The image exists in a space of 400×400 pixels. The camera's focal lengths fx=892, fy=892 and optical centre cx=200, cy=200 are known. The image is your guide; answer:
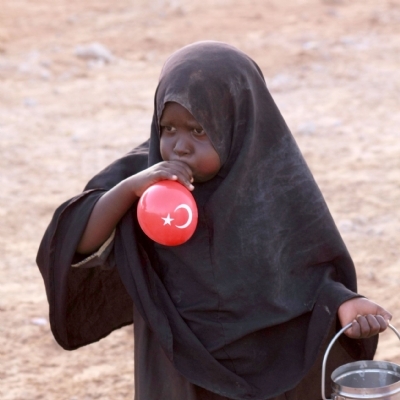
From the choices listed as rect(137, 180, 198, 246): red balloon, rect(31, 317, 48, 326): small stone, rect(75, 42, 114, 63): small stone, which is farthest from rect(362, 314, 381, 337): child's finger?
rect(75, 42, 114, 63): small stone

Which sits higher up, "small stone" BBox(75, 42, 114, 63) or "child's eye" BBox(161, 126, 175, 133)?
"child's eye" BBox(161, 126, 175, 133)

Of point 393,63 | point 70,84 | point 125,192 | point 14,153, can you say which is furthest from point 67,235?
point 393,63

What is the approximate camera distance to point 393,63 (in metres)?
9.60

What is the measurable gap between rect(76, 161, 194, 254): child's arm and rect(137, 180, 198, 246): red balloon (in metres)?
0.03

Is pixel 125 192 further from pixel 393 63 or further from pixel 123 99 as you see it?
pixel 393 63

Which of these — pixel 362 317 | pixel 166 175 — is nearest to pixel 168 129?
pixel 166 175

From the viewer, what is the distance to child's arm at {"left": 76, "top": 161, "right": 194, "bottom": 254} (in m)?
2.40

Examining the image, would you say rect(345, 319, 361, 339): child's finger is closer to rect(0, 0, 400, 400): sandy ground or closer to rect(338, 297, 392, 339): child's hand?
rect(338, 297, 392, 339): child's hand

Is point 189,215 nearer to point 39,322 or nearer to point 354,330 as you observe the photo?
point 354,330

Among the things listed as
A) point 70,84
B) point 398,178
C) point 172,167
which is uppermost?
point 172,167

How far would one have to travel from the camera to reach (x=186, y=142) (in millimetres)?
2449

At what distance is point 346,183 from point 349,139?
1.08m

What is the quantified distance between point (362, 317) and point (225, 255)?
1.40 feet

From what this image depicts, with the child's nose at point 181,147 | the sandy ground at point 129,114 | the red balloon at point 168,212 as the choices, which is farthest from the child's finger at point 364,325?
the sandy ground at point 129,114
